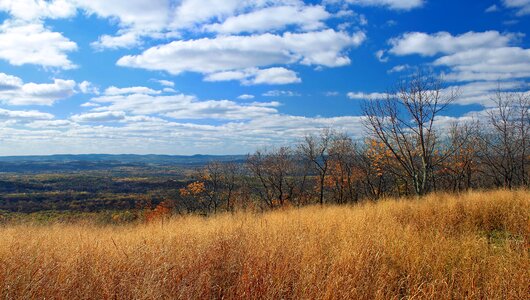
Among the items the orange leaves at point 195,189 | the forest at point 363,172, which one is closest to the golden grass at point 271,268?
the forest at point 363,172

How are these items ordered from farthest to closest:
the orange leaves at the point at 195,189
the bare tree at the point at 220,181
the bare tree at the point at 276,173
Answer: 1. the bare tree at the point at 220,181
2. the orange leaves at the point at 195,189
3. the bare tree at the point at 276,173

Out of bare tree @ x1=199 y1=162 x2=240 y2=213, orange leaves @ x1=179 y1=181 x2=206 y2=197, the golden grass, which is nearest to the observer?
the golden grass

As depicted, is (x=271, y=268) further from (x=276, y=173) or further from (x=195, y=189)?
(x=195, y=189)

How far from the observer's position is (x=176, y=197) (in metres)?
66.5

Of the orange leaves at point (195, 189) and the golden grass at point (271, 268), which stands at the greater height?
the golden grass at point (271, 268)

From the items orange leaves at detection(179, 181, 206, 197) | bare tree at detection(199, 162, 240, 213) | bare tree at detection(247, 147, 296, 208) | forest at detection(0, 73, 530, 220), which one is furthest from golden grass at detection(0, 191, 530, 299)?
bare tree at detection(199, 162, 240, 213)

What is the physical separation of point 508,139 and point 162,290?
92.1 feet

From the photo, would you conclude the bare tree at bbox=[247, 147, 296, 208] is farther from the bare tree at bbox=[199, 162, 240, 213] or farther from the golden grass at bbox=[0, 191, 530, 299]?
the golden grass at bbox=[0, 191, 530, 299]

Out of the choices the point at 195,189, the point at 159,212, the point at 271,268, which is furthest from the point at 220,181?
the point at 271,268

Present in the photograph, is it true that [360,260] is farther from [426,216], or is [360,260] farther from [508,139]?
[508,139]

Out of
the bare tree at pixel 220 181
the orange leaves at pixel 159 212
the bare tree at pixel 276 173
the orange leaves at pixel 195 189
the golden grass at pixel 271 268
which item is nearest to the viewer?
the golden grass at pixel 271 268

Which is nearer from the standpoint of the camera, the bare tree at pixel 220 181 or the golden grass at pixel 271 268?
the golden grass at pixel 271 268

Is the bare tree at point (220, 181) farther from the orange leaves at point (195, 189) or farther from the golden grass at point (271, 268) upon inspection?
the golden grass at point (271, 268)

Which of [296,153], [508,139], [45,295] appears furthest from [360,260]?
[296,153]
